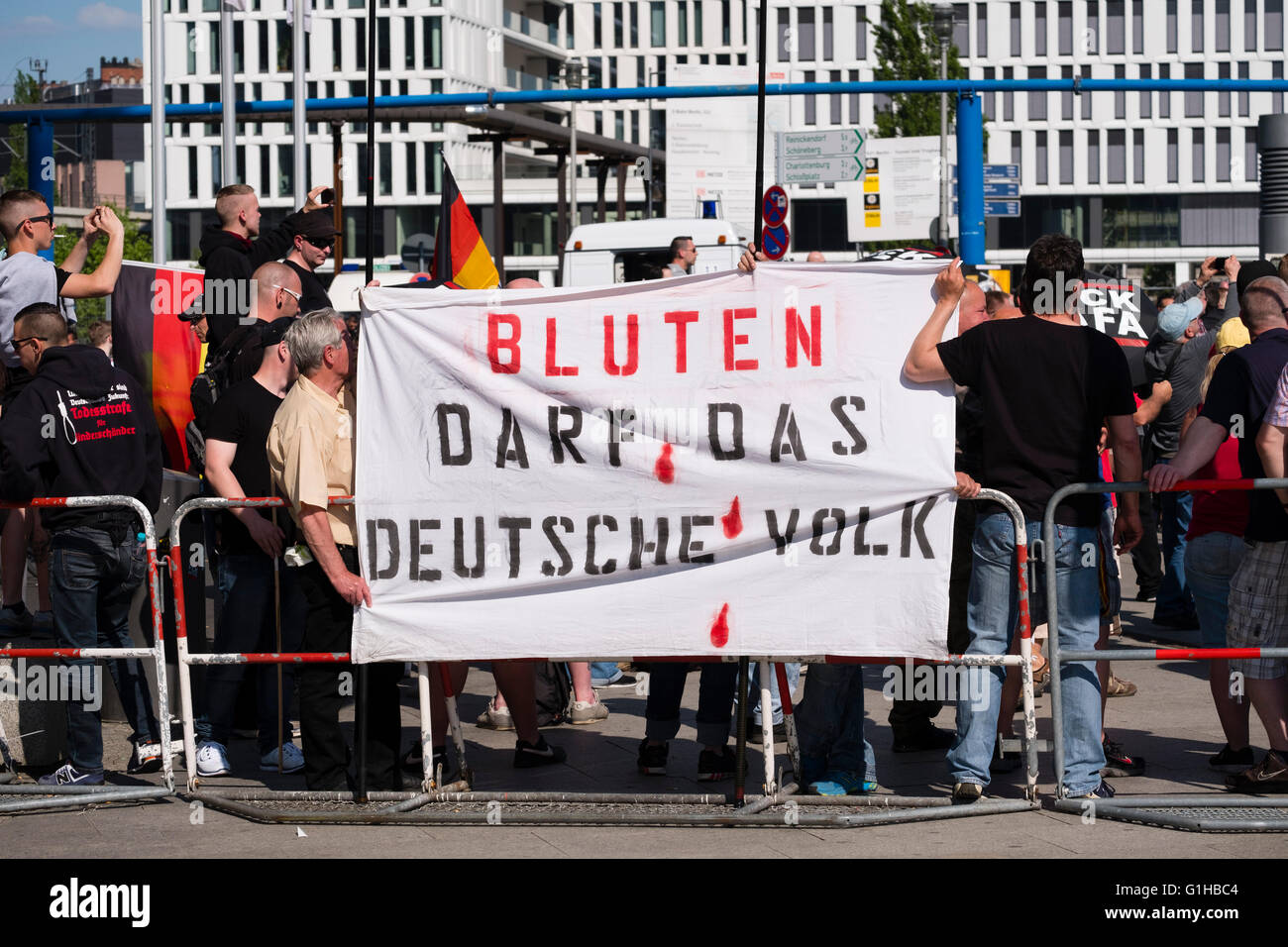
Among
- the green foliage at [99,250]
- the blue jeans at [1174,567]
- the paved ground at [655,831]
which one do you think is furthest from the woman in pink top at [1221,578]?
the green foliage at [99,250]

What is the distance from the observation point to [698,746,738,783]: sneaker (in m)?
7.27

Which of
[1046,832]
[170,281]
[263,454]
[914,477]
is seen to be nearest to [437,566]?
[263,454]

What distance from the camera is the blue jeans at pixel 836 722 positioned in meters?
6.84

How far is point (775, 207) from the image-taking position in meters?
22.9

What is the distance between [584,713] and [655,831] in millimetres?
2473

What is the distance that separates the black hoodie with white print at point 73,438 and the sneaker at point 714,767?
2753mm

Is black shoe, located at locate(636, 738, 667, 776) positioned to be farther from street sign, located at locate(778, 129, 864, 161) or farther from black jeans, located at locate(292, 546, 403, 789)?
street sign, located at locate(778, 129, 864, 161)

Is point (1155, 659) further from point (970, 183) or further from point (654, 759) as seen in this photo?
point (970, 183)

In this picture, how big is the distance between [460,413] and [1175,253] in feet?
272

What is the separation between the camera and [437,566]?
6656mm

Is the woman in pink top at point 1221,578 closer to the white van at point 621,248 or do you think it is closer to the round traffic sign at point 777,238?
the round traffic sign at point 777,238

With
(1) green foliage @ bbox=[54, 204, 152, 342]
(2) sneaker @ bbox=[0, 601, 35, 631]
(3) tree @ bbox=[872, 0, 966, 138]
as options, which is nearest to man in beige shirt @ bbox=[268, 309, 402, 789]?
(2) sneaker @ bbox=[0, 601, 35, 631]

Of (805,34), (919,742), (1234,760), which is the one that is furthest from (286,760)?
(805,34)
